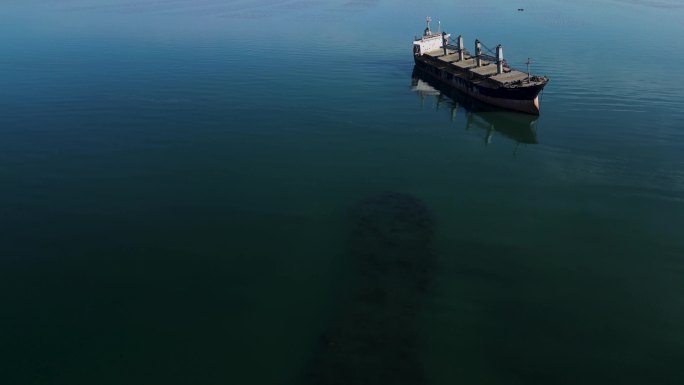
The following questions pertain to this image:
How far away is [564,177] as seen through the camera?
44781 millimetres

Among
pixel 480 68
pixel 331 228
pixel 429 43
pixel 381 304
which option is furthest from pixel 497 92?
pixel 381 304

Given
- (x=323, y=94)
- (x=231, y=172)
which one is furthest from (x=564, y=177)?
(x=323, y=94)

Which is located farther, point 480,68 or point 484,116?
point 480,68

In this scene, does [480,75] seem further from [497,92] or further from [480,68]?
[497,92]

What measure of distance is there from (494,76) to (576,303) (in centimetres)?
4876

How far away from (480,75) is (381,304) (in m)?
53.8

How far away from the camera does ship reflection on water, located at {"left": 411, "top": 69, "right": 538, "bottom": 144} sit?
57.3 metres

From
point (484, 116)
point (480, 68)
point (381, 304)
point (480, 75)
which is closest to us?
point (381, 304)

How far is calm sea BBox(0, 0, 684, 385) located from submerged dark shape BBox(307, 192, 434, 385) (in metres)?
0.16

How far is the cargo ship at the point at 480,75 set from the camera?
61084 mm

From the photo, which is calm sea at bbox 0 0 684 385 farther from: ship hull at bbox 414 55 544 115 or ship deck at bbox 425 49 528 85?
ship deck at bbox 425 49 528 85

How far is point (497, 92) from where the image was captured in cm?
6394

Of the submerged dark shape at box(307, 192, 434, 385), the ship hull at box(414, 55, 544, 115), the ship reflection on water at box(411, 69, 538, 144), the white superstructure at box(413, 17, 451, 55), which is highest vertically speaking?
the white superstructure at box(413, 17, 451, 55)

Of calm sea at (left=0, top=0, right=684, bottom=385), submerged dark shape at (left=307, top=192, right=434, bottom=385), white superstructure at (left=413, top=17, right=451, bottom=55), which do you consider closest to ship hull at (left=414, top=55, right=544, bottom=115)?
calm sea at (left=0, top=0, right=684, bottom=385)
